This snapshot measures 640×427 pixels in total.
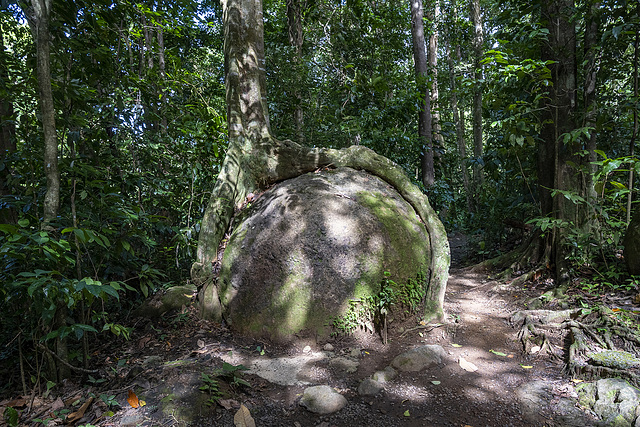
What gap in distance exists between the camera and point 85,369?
2752 millimetres

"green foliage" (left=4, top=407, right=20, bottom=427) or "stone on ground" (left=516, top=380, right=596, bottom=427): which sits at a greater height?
"green foliage" (left=4, top=407, right=20, bottom=427)

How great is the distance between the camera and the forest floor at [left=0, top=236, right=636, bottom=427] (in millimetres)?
2541

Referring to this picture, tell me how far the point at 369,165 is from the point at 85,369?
3.88 m

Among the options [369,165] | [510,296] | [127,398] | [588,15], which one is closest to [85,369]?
[127,398]

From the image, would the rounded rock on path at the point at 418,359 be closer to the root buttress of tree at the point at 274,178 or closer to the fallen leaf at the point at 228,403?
the root buttress of tree at the point at 274,178

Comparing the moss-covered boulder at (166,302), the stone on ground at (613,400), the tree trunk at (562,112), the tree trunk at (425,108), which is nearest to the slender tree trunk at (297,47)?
the tree trunk at (425,108)

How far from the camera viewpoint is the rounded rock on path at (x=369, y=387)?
2.92 m

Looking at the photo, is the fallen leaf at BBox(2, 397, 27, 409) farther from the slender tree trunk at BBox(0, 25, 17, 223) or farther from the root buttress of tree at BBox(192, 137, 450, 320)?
the root buttress of tree at BBox(192, 137, 450, 320)

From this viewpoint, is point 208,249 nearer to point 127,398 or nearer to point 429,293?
point 127,398

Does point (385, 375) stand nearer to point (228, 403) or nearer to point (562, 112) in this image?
point (228, 403)

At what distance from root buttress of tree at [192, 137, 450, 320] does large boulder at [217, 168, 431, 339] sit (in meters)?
0.24

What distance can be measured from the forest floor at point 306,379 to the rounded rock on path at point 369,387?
49 mm

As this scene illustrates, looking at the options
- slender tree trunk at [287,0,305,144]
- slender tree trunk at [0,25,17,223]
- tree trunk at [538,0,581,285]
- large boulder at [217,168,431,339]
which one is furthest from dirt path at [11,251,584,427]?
slender tree trunk at [287,0,305,144]

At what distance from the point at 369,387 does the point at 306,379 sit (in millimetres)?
561
